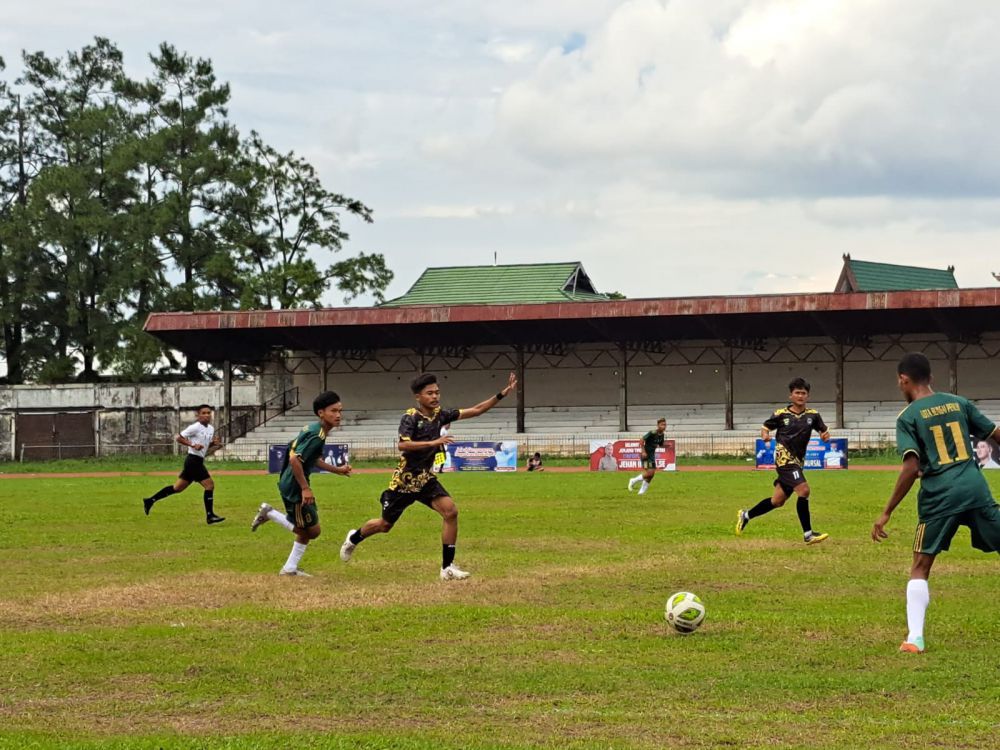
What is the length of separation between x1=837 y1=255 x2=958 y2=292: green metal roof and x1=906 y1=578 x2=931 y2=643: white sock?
6519 centimetres

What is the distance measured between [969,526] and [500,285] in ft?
213

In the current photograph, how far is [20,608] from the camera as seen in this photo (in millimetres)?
12023

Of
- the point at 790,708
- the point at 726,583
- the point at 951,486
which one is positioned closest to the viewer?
the point at 790,708

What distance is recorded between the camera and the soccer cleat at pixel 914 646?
9121 millimetres

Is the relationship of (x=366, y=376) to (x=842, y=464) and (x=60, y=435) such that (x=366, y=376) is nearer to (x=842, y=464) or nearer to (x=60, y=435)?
(x=60, y=435)

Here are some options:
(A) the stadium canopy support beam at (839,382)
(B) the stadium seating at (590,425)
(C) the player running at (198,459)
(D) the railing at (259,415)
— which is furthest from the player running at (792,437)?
(D) the railing at (259,415)

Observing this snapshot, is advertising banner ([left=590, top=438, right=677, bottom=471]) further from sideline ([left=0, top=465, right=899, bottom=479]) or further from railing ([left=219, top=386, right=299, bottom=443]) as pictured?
railing ([left=219, top=386, right=299, bottom=443])

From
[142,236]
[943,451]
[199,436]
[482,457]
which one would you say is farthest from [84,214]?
[943,451]

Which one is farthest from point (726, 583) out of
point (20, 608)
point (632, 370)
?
point (632, 370)

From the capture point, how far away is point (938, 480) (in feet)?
30.8

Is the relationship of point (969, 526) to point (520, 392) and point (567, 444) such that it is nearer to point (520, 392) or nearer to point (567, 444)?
point (567, 444)

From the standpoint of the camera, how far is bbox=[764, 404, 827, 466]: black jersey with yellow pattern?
17.7 metres

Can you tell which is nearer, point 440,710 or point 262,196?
point 440,710

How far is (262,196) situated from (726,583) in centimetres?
Answer: 6671
